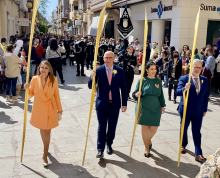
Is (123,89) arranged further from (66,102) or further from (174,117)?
(66,102)

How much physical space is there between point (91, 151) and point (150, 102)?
Result: 1.38 m

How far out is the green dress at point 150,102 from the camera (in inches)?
183

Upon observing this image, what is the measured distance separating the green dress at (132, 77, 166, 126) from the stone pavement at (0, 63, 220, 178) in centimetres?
67

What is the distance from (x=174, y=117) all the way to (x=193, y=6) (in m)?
8.62

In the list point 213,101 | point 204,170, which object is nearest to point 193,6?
point 213,101

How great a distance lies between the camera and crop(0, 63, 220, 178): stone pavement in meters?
4.30

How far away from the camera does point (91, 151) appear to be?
5031mm

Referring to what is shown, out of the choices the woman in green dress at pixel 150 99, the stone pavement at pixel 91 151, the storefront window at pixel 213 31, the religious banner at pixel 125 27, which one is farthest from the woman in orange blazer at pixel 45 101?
the storefront window at pixel 213 31

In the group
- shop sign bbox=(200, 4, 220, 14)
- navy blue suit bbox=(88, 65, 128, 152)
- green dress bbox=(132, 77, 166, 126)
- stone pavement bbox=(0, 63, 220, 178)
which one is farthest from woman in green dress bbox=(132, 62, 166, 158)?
shop sign bbox=(200, 4, 220, 14)

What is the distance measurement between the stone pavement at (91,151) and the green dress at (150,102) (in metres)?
0.67

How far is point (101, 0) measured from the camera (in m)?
23.6

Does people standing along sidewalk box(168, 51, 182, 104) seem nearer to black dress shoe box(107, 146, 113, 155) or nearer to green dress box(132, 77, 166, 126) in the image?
green dress box(132, 77, 166, 126)

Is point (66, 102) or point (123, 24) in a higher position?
point (123, 24)

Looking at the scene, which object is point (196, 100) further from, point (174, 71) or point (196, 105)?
point (174, 71)
